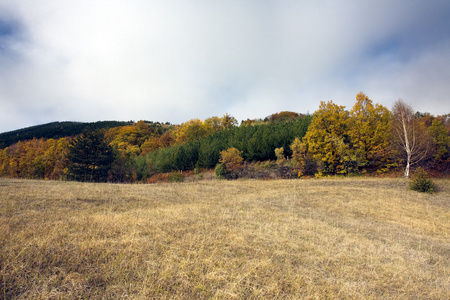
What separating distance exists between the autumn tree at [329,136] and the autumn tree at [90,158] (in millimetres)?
36370

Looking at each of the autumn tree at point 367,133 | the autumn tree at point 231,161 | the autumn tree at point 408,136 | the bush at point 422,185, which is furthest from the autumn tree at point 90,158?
the autumn tree at point 408,136

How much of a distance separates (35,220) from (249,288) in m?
7.10

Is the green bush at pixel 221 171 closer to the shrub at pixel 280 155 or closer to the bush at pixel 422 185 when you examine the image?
the shrub at pixel 280 155

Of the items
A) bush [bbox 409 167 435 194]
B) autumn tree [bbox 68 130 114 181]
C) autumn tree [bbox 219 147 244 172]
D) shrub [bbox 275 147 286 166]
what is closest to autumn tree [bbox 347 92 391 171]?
bush [bbox 409 167 435 194]

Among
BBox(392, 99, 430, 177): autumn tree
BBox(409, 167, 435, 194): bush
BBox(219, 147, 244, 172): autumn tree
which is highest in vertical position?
BBox(392, 99, 430, 177): autumn tree

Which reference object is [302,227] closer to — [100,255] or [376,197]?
[100,255]

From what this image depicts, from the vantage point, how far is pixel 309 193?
18812 mm

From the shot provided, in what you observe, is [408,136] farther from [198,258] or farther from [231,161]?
[198,258]

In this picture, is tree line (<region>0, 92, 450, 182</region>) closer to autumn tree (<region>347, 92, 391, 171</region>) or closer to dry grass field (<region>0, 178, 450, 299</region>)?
autumn tree (<region>347, 92, 391, 171</region>)

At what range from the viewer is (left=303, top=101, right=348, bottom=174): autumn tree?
3206cm

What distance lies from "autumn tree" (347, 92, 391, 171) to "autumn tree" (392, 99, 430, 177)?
157 centimetres

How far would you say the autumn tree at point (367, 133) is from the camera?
30.0 m

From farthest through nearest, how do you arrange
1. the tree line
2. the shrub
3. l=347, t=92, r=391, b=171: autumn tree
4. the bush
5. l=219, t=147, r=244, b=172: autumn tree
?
the shrub
l=219, t=147, r=244, b=172: autumn tree
l=347, t=92, r=391, b=171: autumn tree
the tree line
the bush

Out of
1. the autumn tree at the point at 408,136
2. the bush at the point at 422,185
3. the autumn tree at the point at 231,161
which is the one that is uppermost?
the autumn tree at the point at 408,136
